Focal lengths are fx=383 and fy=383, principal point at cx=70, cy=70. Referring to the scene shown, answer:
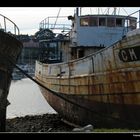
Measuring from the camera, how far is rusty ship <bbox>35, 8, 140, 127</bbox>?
9.73 m

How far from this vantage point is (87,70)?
11.9 metres

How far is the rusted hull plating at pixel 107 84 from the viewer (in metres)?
9.59

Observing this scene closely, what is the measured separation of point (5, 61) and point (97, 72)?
2.86 metres

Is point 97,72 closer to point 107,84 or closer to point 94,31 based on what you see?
point 107,84

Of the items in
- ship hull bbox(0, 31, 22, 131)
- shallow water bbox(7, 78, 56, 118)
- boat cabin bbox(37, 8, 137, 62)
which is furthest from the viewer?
shallow water bbox(7, 78, 56, 118)

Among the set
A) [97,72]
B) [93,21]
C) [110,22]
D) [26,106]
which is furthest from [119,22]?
[26,106]

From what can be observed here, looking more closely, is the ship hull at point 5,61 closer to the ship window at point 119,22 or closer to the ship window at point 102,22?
the ship window at point 102,22

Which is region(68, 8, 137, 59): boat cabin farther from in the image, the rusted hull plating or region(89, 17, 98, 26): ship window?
the rusted hull plating

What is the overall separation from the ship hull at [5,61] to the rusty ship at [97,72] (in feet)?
3.56

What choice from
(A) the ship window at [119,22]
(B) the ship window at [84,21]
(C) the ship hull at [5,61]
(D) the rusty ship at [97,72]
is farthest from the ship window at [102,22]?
(C) the ship hull at [5,61]

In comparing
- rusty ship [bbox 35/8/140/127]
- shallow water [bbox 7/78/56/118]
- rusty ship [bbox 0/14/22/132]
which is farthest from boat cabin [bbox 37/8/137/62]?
shallow water [bbox 7/78/56/118]

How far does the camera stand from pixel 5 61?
9.92 metres

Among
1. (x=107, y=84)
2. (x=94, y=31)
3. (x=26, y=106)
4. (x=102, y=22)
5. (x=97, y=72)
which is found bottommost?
(x=26, y=106)

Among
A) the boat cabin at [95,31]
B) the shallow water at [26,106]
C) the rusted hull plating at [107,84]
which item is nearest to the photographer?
the rusted hull plating at [107,84]
